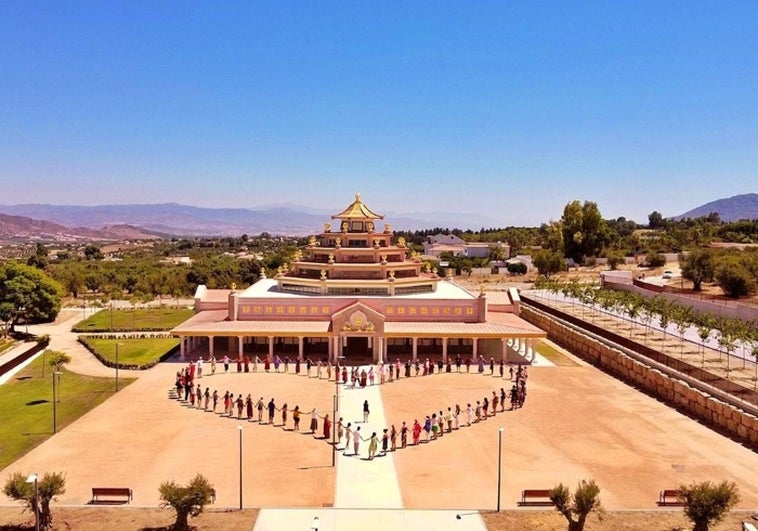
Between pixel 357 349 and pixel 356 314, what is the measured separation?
14.4ft

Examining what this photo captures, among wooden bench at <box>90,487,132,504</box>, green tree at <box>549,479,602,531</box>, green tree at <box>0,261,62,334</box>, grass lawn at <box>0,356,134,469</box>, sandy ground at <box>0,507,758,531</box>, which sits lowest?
grass lawn at <box>0,356,134,469</box>

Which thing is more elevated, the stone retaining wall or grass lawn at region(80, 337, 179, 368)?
the stone retaining wall

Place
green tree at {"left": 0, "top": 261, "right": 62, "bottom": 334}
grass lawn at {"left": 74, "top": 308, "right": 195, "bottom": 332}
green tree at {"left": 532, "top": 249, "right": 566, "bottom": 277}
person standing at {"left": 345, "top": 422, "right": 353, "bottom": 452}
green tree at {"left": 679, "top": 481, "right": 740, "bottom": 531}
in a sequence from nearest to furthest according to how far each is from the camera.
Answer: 1. green tree at {"left": 679, "top": 481, "right": 740, "bottom": 531}
2. person standing at {"left": 345, "top": 422, "right": 353, "bottom": 452}
3. green tree at {"left": 0, "top": 261, "right": 62, "bottom": 334}
4. grass lawn at {"left": 74, "top": 308, "right": 195, "bottom": 332}
5. green tree at {"left": 532, "top": 249, "right": 566, "bottom": 277}

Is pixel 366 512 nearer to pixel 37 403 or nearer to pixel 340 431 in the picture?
pixel 340 431

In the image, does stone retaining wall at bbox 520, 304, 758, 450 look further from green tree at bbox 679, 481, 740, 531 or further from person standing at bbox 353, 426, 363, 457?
person standing at bbox 353, 426, 363, 457

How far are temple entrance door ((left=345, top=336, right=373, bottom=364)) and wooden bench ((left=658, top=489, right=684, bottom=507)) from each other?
28.2 metres

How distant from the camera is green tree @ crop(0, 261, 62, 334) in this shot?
62.5 metres

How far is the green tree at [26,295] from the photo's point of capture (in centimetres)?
6250

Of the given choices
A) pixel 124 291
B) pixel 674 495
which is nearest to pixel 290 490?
pixel 674 495

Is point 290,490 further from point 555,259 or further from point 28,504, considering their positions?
point 555,259

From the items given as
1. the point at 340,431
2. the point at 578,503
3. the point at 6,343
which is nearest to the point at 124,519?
the point at 340,431

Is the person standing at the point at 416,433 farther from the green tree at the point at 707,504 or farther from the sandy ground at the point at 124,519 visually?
the green tree at the point at 707,504

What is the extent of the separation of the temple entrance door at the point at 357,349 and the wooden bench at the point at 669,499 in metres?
28.2

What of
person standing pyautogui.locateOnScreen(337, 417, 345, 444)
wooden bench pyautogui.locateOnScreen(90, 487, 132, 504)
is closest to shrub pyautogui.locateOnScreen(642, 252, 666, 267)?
person standing pyautogui.locateOnScreen(337, 417, 345, 444)
